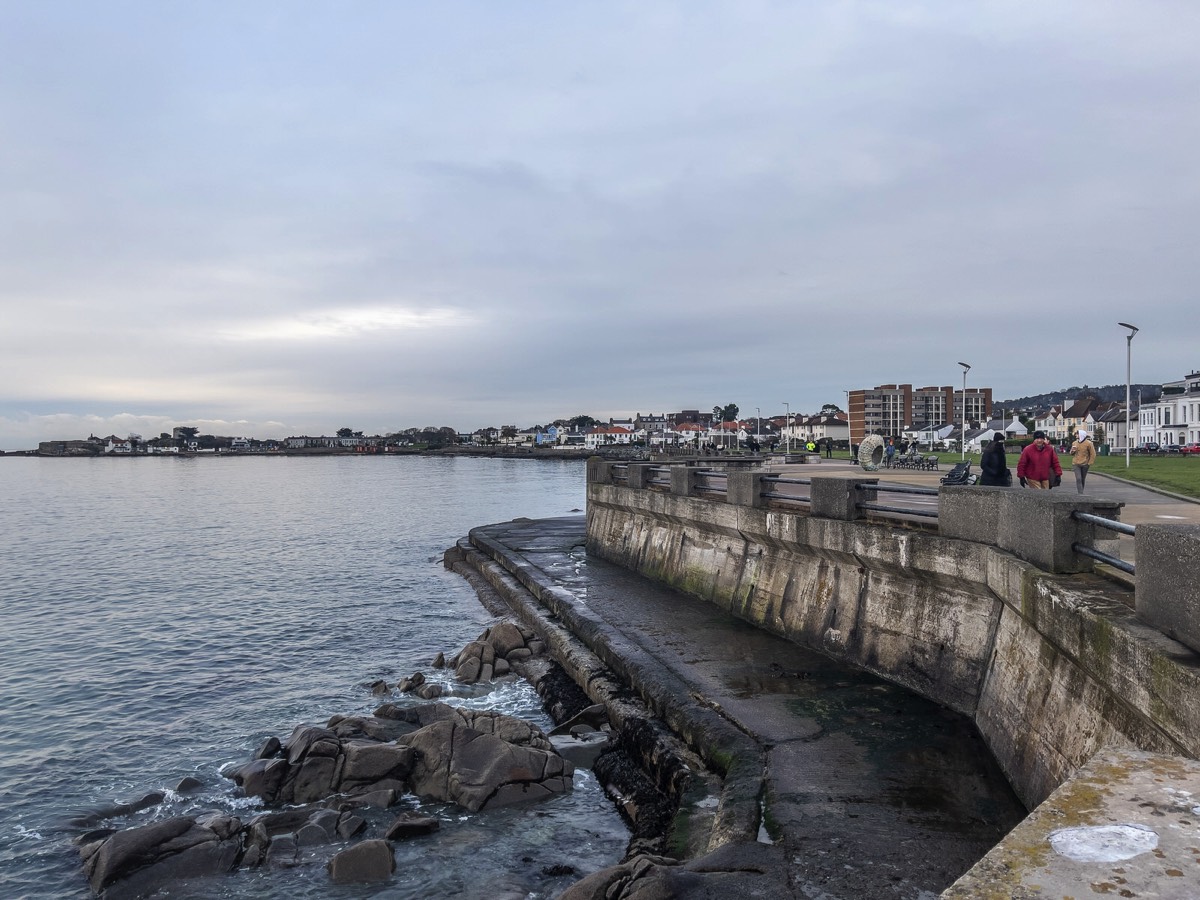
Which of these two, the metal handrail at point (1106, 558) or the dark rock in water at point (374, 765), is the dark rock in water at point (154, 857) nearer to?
the dark rock in water at point (374, 765)

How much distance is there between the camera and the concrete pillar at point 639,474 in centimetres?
2252

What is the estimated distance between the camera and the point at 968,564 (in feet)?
30.6

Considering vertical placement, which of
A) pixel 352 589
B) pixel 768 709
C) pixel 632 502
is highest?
pixel 632 502

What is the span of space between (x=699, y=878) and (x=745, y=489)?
34.5 ft

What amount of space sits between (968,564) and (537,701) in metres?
7.40

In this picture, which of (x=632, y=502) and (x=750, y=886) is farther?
(x=632, y=502)

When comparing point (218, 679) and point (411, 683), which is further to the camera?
point (218, 679)

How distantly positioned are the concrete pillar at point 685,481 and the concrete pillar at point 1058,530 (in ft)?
36.3

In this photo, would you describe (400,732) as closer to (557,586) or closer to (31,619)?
(557,586)

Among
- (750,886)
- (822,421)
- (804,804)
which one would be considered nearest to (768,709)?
(804,804)

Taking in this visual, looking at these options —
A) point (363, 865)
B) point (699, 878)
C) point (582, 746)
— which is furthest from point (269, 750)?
point (699, 878)

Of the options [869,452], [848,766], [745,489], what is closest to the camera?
[848,766]

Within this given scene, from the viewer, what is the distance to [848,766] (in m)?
7.70

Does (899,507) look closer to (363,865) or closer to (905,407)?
(363,865)
